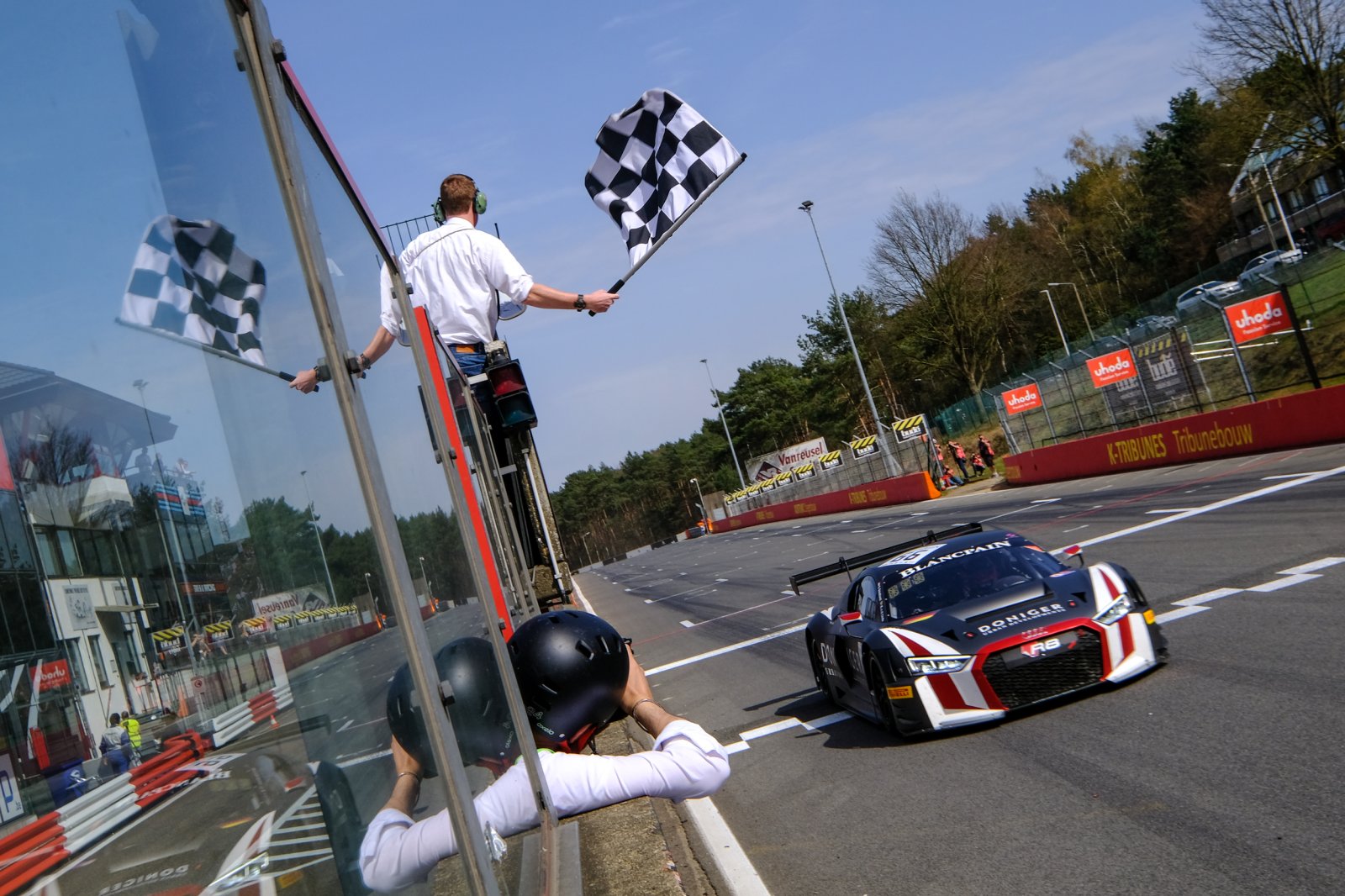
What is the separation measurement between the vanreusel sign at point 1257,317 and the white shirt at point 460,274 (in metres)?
22.3

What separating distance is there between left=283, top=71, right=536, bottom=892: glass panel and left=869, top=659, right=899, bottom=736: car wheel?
507 cm

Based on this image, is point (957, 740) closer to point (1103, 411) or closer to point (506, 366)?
point (506, 366)

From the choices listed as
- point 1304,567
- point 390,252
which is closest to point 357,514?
point 390,252

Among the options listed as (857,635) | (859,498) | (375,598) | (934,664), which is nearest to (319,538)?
(375,598)

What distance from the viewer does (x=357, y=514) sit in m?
1.96

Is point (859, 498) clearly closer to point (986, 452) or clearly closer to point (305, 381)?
point (986, 452)

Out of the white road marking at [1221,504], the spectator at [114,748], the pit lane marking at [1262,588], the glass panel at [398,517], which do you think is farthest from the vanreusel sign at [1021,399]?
the spectator at [114,748]

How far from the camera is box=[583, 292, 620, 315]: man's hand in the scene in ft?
17.7

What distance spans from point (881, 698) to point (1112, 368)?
81.6 ft

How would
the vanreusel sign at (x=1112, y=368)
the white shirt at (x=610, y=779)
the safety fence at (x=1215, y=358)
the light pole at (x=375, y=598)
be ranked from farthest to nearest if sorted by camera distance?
the vanreusel sign at (x=1112, y=368) → the safety fence at (x=1215, y=358) → the white shirt at (x=610, y=779) → the light pole at (x=375, y=598)

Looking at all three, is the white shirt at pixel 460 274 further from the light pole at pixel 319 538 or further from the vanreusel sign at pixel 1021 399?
the vanreusel sign at pixel 1021 399

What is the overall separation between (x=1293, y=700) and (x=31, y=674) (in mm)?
6795

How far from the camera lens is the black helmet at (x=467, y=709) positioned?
204 centimetres

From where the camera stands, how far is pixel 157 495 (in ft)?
3.91
